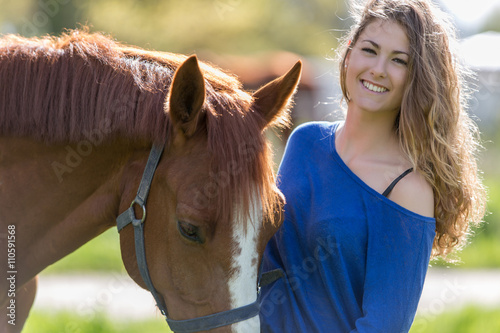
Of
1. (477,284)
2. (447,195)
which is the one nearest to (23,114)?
(447,195)

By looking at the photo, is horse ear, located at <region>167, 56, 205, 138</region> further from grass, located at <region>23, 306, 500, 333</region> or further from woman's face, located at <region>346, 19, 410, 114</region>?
grass, located at <region>23, 306, 500, 333</region>

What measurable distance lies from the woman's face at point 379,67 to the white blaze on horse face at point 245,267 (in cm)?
67

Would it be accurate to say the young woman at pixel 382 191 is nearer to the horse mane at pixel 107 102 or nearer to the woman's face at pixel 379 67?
the woman's face at pixel 379 67

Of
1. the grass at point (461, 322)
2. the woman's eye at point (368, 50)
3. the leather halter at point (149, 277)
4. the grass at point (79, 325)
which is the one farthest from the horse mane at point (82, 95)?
the grass at point (461, 322)

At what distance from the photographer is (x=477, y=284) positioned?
5.68 m

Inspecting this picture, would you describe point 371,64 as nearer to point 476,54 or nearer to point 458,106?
point 458,106

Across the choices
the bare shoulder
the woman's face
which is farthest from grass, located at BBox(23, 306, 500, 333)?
the woman's face

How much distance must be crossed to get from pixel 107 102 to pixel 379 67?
1.03m

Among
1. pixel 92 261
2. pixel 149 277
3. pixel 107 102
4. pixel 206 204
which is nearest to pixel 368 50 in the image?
pixel 206 204

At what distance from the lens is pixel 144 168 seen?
1.83 metres

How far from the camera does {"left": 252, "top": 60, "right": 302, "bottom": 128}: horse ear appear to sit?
198 cm

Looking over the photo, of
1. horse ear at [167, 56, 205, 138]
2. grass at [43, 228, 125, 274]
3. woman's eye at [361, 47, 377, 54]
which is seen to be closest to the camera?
Answer: horse ear at [167, 56, 205, 138]

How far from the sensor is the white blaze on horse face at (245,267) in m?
1.68

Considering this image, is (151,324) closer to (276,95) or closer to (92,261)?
(92,261)
